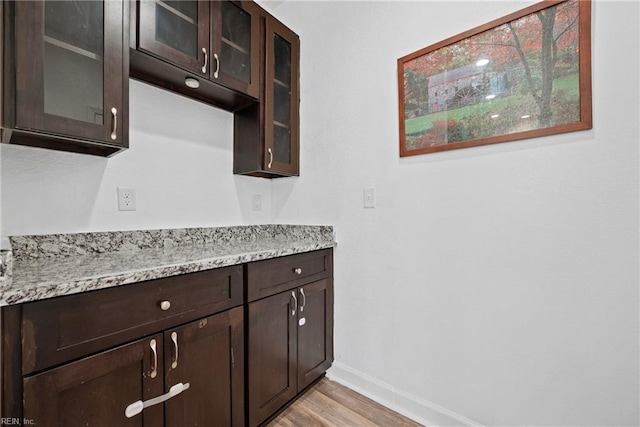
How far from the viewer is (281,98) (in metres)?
1.93

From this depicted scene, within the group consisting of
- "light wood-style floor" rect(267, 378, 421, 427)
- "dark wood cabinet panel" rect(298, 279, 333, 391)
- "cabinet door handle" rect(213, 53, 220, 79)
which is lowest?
"light wood-style floor" rect(267, 378, 421, 427)

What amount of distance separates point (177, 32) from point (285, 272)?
1.27 m

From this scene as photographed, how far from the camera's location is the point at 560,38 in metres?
1.13

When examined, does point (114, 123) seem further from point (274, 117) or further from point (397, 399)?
point (397, 399)

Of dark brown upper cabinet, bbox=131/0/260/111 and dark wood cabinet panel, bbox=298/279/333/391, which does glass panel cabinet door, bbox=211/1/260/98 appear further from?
dark wood cabinet panel, bbox=298/279/333/391

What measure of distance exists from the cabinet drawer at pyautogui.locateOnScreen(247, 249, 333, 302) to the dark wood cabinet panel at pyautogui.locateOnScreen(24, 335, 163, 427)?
439 mm

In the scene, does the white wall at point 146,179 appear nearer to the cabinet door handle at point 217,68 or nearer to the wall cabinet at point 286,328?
the cabinet door handle at point 217,68

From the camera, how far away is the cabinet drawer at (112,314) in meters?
0.75

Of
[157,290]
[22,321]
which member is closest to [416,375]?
[157,290]

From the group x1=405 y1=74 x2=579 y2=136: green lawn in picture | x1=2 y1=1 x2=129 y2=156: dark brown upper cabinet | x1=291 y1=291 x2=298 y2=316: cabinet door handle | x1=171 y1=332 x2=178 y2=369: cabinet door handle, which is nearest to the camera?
x1=2 y1=1 x2=129 y2=156: dark brown upper cabinet

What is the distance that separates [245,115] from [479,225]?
5.06 ft

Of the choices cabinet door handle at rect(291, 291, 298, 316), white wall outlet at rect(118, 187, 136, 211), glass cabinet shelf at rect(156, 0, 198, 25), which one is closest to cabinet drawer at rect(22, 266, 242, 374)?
cabinet door handle at rect(291, 291, 298, 316)

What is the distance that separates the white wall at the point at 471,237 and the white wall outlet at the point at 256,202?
322 mm

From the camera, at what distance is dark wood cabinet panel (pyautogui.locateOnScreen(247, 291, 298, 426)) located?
51.3 inches
